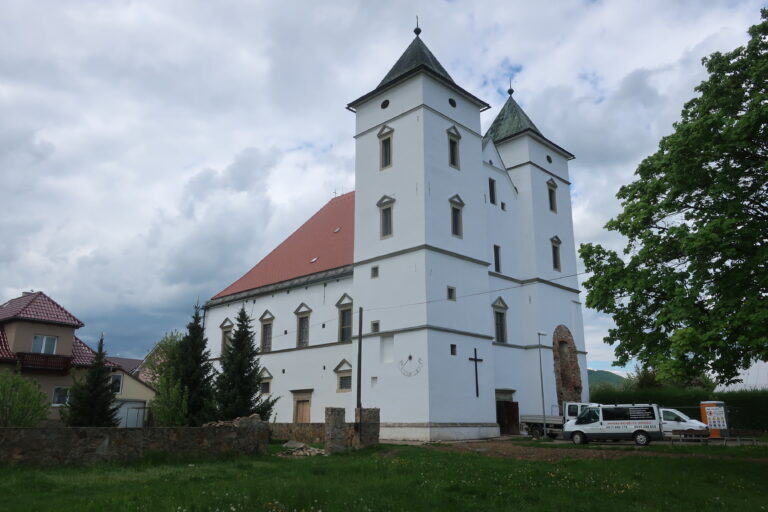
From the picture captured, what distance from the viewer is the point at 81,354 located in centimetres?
3269

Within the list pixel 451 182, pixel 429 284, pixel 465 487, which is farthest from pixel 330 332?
pixel 465 487

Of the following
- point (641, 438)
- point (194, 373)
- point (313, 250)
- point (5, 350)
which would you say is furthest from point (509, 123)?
point (5, 350)

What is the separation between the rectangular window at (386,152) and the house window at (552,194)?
11254 mm

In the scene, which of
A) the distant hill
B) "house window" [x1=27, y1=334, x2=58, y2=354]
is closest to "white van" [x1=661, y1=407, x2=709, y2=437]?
"house window" [x1=27, y1=334, x2=58, y2=354]

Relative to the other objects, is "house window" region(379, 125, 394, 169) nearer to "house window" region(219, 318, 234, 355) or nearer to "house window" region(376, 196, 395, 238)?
"house window" region(376, 196, 395, 238)

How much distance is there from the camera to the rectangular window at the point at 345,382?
31.2 m

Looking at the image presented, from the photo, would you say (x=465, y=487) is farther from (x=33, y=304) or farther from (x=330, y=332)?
(x=33, y=304)

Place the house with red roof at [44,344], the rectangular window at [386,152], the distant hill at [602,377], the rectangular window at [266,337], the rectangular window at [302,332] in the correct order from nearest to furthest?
1. the house with red roof at [44,344]
2. the rectangular window at [386,152]
3. the rectangular window at [302,332]
4. the rectangular window at [266,337]
5. the distant hill at [602,377]

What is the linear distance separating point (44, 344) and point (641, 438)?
28.6 meters

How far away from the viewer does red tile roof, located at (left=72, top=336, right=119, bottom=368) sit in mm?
31969

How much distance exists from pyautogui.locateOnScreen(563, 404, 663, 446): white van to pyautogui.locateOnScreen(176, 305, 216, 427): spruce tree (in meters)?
14.9

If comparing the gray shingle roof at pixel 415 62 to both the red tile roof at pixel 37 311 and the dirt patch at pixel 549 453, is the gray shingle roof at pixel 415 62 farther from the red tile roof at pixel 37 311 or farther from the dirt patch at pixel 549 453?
the red tile roof at pixel 37 311

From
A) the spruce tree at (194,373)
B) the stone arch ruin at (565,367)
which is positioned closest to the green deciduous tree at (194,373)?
the spruce tree at (194,373)

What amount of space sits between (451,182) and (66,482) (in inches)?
879
